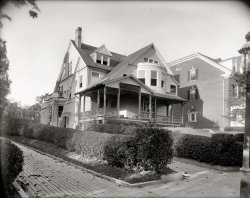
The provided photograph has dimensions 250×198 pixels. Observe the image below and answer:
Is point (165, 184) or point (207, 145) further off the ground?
point (207, 145)

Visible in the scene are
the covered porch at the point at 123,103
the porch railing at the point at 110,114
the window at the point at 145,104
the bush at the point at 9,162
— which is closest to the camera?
the bush at the point at 9,162

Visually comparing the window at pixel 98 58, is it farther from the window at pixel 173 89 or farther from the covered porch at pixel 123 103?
the window at pixel 173 89

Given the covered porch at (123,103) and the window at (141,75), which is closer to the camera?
the covered porch at (123,103)

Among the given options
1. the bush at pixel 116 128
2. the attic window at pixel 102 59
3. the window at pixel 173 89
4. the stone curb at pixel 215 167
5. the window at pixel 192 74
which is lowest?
the stone curb at pixel 215 167

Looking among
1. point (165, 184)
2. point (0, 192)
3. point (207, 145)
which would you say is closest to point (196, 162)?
point (207, 145)

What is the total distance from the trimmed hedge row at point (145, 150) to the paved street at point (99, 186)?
3.63 ft

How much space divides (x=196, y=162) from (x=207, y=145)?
1.08m

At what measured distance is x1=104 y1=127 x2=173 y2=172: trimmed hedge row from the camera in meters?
9.23

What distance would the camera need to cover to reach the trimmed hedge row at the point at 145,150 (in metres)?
9.23

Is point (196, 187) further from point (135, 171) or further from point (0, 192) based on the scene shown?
point (0, 192)

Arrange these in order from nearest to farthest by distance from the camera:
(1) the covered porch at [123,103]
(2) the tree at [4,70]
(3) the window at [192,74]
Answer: (2) the tree at [4,70]
(1) the covered porch at [123,103]
(3) the window at [192,74]

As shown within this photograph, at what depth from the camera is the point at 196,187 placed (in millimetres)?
7855

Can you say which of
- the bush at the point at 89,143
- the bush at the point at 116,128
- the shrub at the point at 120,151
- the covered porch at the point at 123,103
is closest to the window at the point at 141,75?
the covered porch at the point at 123,103

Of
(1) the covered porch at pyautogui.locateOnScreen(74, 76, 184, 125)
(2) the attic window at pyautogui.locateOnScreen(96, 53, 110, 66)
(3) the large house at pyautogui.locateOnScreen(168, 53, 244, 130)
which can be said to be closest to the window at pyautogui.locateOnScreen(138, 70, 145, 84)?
(1) the covered porch at pyautogui.locateOnScreen(74, 76, 184, 125)
